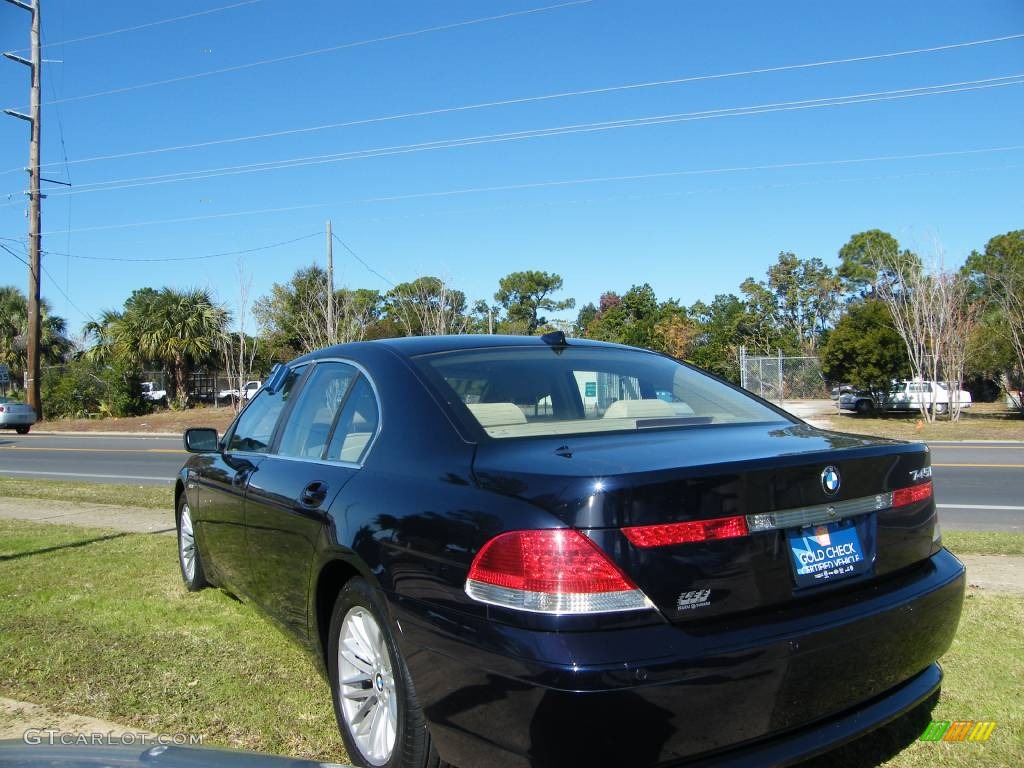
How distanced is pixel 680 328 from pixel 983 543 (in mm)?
40823

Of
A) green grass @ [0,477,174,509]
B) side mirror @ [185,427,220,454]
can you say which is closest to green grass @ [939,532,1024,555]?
side mirror @ [185,427,220,454]

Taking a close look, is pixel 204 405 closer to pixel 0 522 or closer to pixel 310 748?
pixel 0 522

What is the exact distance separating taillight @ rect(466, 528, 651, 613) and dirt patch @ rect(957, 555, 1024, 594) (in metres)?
4.08

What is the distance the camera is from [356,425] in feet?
10.9

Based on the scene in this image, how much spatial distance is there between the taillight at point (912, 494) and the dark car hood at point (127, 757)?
1969 mm

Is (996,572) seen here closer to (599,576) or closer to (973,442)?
(599,576)

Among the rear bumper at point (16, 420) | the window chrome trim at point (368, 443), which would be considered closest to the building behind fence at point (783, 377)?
the rear bumper at point (16, 420)

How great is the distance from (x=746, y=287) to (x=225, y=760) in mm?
61986

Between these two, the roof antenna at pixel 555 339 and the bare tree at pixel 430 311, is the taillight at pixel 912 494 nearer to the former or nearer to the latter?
the roof antenna at pixel 555 339

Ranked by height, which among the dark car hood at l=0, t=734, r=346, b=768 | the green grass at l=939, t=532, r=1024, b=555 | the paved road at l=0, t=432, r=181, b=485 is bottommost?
the paved road at l=0, t=432, r=181, b=485

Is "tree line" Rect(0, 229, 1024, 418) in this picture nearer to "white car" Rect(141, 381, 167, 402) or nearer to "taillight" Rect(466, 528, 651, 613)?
"white car" Rect(141, 381, 167, 402)

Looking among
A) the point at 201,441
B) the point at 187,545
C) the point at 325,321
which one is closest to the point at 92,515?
the point at 187,545

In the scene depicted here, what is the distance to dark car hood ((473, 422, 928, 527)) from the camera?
2.19 meters

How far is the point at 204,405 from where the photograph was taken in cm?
3859
